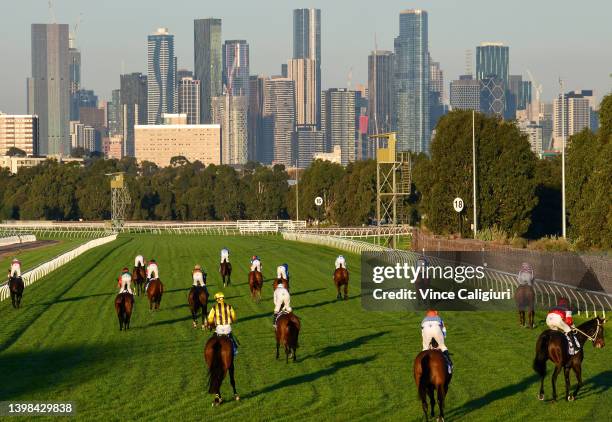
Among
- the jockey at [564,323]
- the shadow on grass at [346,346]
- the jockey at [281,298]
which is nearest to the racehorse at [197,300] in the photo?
the shadow on grass at [346,346]

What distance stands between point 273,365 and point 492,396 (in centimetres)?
501

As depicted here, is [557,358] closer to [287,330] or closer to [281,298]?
[287,330]

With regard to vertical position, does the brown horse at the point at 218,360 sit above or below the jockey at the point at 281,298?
below

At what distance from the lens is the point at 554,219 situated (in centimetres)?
8556

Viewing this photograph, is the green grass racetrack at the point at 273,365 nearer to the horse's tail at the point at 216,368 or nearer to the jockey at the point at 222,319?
the horse's tail at the point at 216,368

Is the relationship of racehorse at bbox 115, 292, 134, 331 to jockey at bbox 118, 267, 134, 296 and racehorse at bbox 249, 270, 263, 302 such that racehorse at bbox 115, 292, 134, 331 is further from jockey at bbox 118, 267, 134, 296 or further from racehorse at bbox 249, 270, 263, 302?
racehorse at bbox 249, 270, 263, 302

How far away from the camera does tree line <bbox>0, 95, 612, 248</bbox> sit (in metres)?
70.5

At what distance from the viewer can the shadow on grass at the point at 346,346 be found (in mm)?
26000

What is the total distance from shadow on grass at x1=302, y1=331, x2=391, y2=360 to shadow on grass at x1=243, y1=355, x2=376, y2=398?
0.92 metres

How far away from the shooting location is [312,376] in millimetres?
23172

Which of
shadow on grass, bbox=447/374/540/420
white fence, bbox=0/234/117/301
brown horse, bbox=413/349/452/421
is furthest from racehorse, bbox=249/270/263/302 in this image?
brown horse, bbox=413/349/452/421

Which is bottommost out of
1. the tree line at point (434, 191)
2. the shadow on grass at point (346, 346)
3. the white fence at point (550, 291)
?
the shadow on grass at point (346, 346)

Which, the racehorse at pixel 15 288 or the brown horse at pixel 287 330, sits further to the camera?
the racehorse at pixel 15 288

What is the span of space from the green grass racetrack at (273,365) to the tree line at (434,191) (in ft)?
64.6
